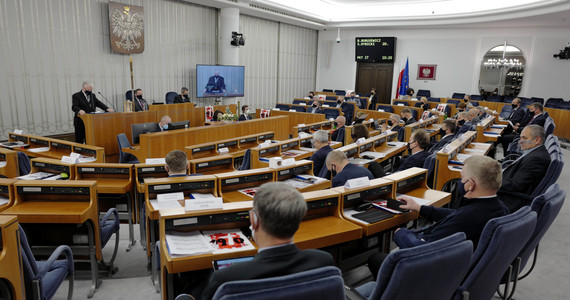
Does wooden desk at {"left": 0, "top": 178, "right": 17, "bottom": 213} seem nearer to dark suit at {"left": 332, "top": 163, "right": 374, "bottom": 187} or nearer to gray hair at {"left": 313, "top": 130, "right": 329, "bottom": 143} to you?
dark suit at {"left": 332, "top": 163, "right": 374, "bottom": 187}

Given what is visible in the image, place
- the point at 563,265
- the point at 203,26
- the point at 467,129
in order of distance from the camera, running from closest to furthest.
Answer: the point at 563,265
the point at 467,129
the point at 203,26

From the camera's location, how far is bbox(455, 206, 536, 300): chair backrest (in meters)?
2.05

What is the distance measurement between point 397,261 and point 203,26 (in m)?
12.3

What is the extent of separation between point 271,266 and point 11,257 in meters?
1.60

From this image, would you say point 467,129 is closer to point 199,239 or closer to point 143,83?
point 199,239

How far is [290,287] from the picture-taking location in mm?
1349

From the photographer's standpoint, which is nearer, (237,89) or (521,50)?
(237,89)

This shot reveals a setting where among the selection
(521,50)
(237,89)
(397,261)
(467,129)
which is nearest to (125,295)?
(397,261)

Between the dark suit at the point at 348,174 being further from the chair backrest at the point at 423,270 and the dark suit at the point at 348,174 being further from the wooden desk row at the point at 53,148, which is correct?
the wooden desk row at the point at 53,148

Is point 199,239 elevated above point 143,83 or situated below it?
below

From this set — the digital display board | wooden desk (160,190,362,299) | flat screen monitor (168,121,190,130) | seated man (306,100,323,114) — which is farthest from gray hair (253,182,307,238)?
the digital display board

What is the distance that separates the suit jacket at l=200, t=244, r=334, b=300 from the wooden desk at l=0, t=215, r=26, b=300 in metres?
1.28

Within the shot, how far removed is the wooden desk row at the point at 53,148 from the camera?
5.36m

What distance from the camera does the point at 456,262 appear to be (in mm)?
1816
